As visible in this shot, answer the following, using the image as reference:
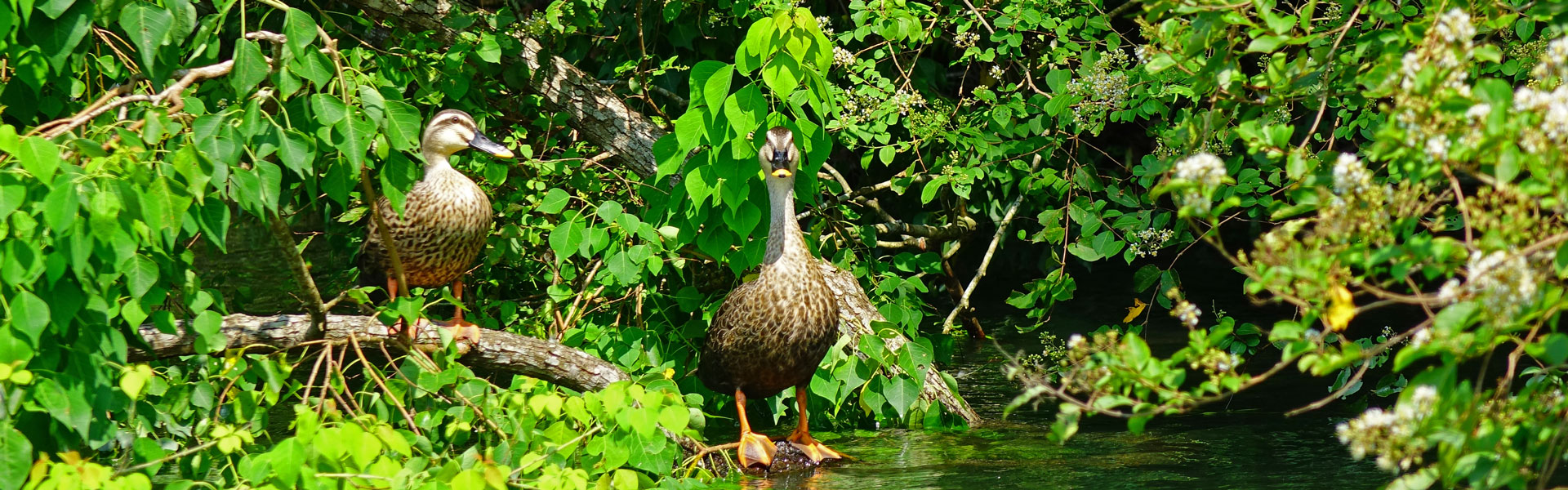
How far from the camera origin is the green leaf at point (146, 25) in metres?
3.00

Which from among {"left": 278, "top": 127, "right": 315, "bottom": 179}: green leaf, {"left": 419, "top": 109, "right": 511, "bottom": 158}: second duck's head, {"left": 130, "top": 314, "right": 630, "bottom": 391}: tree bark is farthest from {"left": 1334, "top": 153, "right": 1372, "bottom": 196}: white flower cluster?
{"left": 419, "top": 109, "right": 511, "bottom": 158}: second duck's head

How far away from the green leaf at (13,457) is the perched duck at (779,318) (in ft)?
8.25

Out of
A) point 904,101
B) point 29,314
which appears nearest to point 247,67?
point 29,314

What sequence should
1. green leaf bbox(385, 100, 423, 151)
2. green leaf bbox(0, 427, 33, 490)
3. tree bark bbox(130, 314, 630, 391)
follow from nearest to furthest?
green leaf bbox(0, 427, 33, 490)
green leaf bbox(385, 100, 423, 151)
tree bark bbox(130, 314, 630, 391)

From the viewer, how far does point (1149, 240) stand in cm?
501

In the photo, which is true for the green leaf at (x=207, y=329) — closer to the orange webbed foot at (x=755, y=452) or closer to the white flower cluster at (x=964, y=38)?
the orange webbed foot at (x=755, y=452)

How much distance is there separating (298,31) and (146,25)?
0.33m

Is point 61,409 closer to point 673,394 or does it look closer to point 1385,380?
point 673,394

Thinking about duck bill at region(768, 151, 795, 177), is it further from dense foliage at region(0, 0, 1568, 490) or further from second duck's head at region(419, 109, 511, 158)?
second duck's head at region(419, 109, 511, 158)

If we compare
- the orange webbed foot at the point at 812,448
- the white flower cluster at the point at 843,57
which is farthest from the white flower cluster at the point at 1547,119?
the white flower cluster at the point at 843,57

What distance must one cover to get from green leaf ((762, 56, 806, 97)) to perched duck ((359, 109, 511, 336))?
4.83ft

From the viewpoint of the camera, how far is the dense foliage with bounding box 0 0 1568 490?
2.06 m

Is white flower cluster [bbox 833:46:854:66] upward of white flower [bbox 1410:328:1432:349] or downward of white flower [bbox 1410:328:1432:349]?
upward

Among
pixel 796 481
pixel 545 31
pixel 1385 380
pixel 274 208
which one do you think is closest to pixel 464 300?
pixel 545 31
